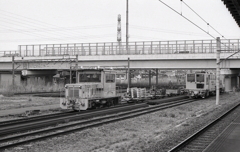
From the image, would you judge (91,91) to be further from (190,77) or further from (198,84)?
(190,77)

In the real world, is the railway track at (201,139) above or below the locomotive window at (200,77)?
below

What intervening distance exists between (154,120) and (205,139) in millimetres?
6163

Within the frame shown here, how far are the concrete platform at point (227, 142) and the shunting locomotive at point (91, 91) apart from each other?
9.76 m

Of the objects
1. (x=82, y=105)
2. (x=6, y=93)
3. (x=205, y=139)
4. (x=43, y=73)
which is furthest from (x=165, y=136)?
(x=43, y=73)

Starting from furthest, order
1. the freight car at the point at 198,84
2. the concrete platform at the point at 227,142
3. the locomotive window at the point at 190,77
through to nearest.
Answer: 1. the locomotive window at the point at 190,77
2. the freight car at the point at 198,84
3. the concrete platform at the point at 227,142

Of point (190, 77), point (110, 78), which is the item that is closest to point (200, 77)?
point (190, 77)

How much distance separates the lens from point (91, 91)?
70.0 feet

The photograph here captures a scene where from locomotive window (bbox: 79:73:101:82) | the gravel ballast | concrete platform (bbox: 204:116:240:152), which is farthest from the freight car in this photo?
concrete platform (bbox: 204:116:240:152)

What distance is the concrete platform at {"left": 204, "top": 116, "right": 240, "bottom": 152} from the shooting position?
10275 mm

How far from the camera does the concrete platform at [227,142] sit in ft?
33.7

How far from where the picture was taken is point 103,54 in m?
43.2

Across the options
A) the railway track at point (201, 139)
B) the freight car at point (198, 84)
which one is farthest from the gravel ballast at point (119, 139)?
the freight car at point (198, 84)

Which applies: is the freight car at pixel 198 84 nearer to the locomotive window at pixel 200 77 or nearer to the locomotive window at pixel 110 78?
A: the locomotive window at pixel 200 77

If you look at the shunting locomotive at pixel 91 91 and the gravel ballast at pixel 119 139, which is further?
the shunting locomotive at pixel 91 91
